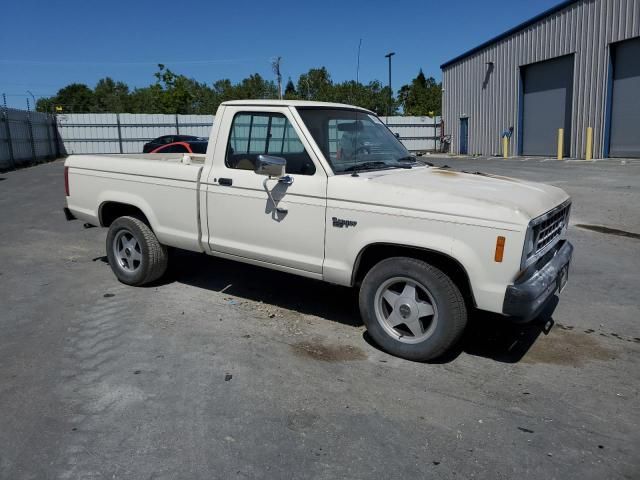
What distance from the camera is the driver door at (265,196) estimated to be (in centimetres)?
452

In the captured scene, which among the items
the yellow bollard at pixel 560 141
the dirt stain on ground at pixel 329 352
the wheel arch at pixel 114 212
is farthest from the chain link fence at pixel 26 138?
the yellow bollard at pixel 560 141

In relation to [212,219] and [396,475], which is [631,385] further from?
[212,219]

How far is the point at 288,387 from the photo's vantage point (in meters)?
3.75

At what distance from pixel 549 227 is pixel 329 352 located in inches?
77.0

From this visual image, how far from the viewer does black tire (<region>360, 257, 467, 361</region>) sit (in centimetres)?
392

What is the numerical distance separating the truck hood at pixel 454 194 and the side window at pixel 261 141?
21.3 inches

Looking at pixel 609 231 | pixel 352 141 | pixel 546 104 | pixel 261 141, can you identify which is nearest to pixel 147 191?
pixel 261 141

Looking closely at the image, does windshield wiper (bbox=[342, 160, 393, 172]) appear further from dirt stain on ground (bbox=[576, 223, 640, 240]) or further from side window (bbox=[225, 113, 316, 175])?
dirt stain on ground (bbox=[576, 223, 640, 240])

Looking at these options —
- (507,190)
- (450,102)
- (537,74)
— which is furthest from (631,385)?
(450,102)

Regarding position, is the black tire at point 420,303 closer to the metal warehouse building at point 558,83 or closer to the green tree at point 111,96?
the metal warehouse building at point 558,83

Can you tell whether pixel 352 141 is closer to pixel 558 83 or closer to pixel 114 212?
pixel 114 212

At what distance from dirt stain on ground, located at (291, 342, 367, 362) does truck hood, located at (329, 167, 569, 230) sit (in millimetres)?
1211

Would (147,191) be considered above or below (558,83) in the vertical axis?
below

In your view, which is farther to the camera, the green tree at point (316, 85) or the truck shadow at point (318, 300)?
the green tree at point (316, 85)
